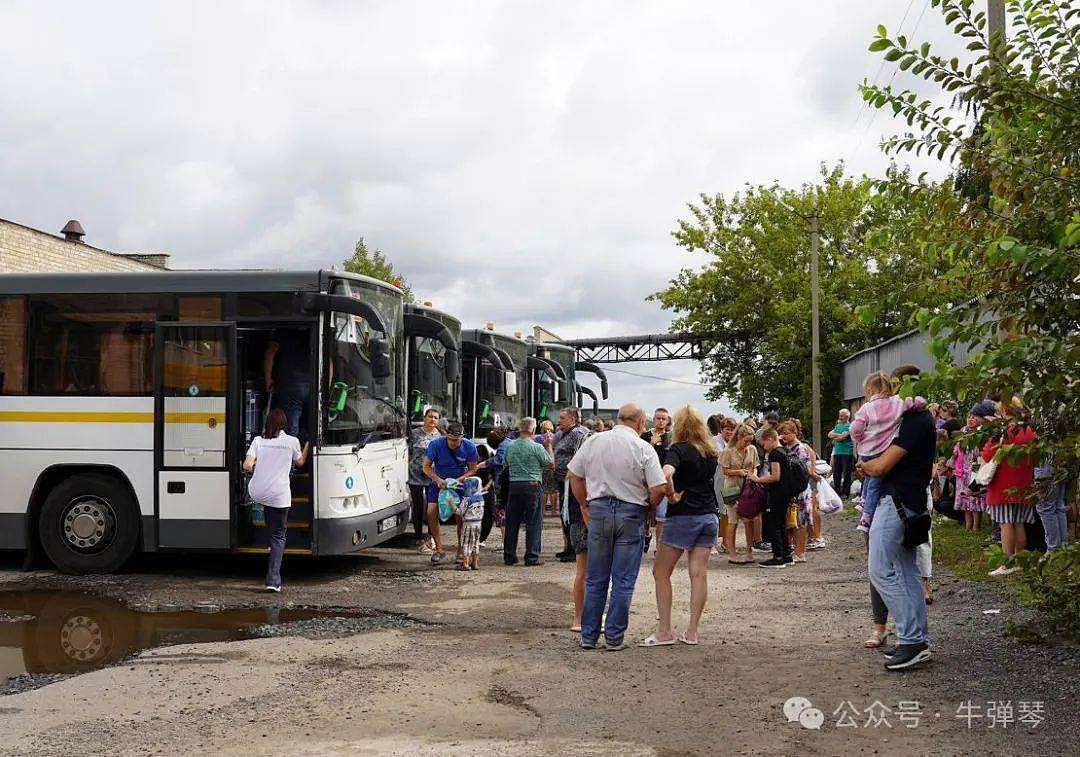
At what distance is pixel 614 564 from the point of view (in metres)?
8.83

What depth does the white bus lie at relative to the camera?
12.3 metres

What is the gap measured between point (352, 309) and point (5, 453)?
167 inches

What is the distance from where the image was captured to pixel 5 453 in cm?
1281

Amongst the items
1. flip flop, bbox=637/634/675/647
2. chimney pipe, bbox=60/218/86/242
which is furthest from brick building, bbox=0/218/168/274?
flip flop, bbox=637/634/675/647

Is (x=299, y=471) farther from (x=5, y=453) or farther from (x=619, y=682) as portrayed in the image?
(x=619, y=682)

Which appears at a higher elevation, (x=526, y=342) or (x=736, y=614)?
(x=526, y=342)

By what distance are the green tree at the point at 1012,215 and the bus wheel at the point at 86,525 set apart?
8.98 meters

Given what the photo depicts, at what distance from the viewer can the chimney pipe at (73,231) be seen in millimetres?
37438

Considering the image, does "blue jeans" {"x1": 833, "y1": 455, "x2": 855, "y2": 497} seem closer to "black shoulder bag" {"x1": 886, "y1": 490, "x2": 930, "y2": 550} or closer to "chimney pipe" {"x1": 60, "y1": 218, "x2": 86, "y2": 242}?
"black shoulder bag" {"x1": 886, "y1": 490, "x2": 930, "y2": 550}

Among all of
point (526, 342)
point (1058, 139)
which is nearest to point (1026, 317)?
point (1058, 139)

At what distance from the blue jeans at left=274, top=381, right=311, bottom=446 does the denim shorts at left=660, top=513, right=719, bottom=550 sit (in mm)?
4712

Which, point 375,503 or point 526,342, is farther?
point 526,342

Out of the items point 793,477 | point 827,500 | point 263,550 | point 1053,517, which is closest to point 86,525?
point 263,550

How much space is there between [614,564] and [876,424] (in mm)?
2180
